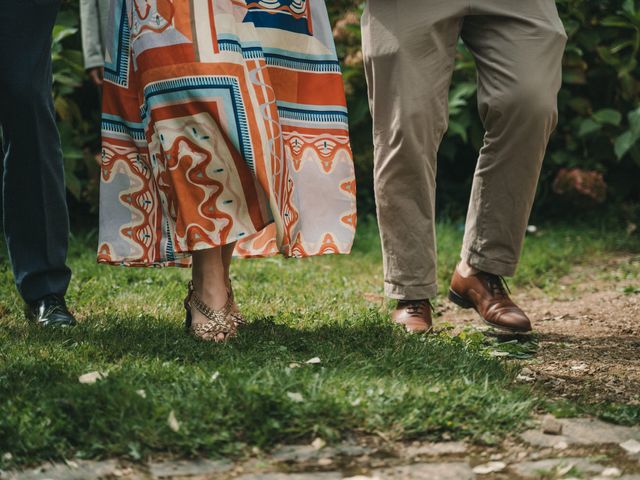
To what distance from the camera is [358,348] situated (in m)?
2.76

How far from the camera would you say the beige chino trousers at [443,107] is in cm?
306

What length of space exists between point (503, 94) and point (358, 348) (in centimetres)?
99

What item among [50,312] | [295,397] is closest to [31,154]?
[50,312]

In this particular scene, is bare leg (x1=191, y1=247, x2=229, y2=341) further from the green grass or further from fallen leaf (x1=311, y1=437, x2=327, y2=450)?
fallen leaf (x1=311, y1=437, x2=327, y2=450)

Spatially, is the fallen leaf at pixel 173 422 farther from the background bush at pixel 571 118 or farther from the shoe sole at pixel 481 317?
the background bush at pixel 571 118

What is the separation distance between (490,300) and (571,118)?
9.97 ft

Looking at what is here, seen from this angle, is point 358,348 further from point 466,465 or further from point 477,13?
point 477,13

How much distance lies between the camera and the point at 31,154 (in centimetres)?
307

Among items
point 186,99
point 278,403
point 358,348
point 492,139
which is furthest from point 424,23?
point 278,403

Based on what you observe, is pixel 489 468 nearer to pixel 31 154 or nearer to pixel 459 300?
pixel 459 300

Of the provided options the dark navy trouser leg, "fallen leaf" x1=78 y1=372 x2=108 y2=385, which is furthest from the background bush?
"fallen leaf" x1=78 y1=372 x2=108 y2=385

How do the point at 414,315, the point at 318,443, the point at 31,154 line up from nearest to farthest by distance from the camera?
the point at 318,443 → the point at 31,154 → the point at 414,315

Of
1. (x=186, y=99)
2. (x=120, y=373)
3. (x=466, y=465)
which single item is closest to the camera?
(x=466, y=465)

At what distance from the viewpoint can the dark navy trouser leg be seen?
2.94m
